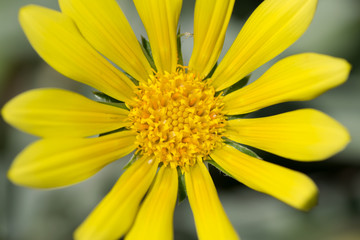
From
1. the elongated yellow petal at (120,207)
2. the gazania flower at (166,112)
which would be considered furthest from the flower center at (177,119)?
the elongated yellow petal at (120,207)

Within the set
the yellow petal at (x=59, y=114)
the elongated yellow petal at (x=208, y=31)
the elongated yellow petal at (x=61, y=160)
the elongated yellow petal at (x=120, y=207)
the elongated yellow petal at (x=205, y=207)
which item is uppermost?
the elongated yellow petal at (x=208, y=31)

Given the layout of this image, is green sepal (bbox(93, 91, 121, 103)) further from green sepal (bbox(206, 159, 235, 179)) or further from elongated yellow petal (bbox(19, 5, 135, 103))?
green sepal (bbox(206, 159, 235, 179))

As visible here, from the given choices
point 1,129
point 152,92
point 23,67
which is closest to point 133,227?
point 152,92

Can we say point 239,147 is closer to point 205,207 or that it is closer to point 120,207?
point 205,207

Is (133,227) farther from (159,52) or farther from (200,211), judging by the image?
(159,52)

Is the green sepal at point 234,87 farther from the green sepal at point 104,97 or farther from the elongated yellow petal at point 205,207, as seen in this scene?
the green sepal at point 104,97
